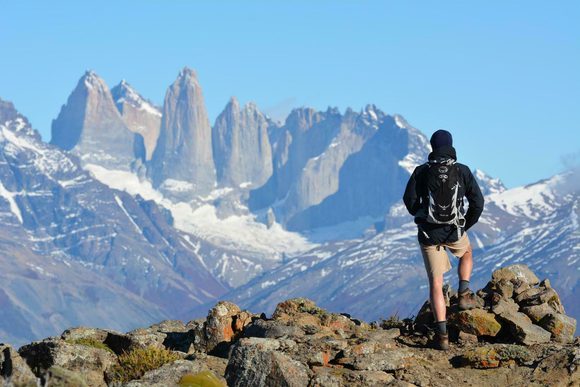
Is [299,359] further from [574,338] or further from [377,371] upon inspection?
[574,338]

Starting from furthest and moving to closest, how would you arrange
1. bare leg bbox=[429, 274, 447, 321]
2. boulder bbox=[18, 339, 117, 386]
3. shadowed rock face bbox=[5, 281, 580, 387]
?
1. bare leg bbox=[429, 274, 447, 321]
2. boulder bbox=[18, 339, 117, 386]
3. shadowed rock face bbox=[5, 281, 580, 387]

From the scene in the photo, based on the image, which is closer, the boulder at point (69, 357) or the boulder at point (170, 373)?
the boulder at point (170, 373)

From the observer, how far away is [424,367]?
803 inches

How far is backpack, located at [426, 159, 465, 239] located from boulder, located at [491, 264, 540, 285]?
4965mm

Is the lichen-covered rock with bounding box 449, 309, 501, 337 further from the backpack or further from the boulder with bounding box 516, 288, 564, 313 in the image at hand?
the boulder with bounding box 516, 288, 564, 313

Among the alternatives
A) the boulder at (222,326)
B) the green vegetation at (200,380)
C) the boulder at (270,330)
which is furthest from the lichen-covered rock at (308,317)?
the green vegetation at (200,380)

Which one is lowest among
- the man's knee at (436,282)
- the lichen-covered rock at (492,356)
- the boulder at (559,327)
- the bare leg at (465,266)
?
the lichen-covered rock at (492,356)

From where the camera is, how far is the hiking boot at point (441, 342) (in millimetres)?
21469

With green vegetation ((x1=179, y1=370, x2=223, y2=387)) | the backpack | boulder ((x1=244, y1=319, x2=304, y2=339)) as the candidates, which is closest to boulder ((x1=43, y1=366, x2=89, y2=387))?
green vegetation ((x1=179, y1=370, x2=223, y2=387))

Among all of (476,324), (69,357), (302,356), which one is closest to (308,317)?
(476,324)

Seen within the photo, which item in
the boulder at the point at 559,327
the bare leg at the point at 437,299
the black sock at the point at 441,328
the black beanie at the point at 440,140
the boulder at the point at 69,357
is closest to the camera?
the boulder at the point at 69,357

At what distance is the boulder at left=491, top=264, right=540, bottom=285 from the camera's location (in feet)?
86.6

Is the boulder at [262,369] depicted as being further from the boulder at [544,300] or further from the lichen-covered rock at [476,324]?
the boulder at [544,300]

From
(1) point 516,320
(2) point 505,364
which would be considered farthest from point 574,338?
(2) point 505,364
